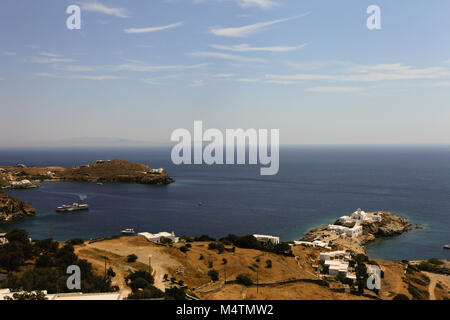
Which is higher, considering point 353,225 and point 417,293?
point 353,225

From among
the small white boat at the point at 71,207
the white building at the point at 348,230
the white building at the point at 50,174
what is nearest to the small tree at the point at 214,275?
→ the white building at the point at 348,230

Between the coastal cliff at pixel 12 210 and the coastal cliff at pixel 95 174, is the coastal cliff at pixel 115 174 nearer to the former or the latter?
the coastal cliff at pixel 95 174

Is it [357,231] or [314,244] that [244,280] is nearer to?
[314,244]

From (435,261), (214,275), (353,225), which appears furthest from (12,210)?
(435,261)

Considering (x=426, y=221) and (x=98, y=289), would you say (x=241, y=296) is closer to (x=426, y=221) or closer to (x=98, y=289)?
(x=98, y=289)

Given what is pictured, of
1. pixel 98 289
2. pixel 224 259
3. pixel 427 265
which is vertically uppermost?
pixel 98 289

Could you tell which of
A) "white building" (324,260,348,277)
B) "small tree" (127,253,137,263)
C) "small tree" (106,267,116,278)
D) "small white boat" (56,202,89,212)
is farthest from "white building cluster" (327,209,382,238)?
"small white boat" (56,202,89,212)

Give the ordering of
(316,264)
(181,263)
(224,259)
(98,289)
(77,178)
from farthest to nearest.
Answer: (77,178) < (316,264) < (224,259) < (181,263) < (98,289)

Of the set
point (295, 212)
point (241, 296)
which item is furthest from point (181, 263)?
point (295, 212)
